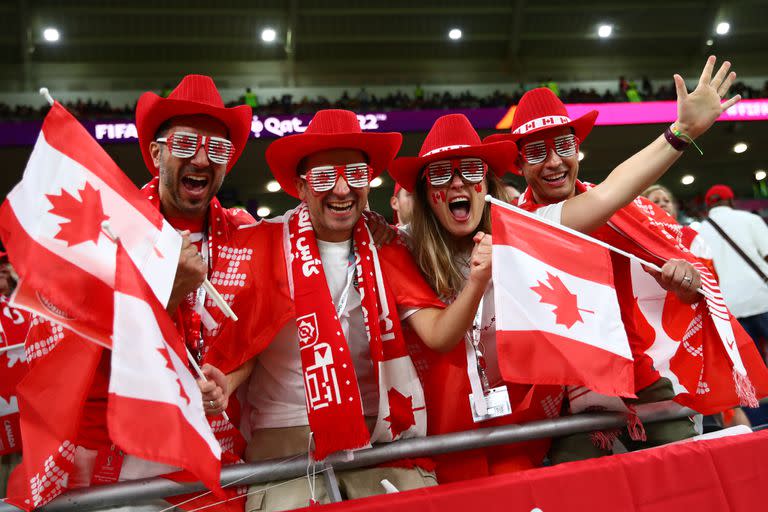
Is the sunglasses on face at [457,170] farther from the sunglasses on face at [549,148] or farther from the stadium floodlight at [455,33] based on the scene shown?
the stadium floodlight at [455,33]

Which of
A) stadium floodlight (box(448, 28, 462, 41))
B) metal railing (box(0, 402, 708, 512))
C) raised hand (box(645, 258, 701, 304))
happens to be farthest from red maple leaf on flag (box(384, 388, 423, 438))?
stadium floodlight (box(448, 28, 462, 41))

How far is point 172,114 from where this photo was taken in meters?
2.67

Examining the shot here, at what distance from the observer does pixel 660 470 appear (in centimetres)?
227

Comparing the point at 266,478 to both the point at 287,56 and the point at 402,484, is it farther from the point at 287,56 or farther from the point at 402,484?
the point at 287,56

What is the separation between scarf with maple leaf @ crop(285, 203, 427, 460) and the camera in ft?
7.45

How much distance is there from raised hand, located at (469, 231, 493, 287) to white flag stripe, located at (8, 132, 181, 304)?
967 mm

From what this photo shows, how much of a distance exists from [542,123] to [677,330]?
0.99 metres

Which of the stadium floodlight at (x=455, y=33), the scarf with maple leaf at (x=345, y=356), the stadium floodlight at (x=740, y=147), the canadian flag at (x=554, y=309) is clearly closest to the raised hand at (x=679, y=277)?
the canadian flag at (x=554, y=309)

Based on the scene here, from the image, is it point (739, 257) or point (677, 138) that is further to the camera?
point (739, 257)

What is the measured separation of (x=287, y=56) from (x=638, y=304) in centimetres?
1784

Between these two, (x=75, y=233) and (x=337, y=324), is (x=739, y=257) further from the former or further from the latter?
(x=75, y=233)

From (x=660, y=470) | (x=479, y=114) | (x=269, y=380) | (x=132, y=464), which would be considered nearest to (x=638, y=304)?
(x=660, y=470)

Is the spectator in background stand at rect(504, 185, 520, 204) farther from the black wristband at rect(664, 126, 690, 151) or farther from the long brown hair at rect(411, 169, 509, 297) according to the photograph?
the black wristband at rect(664, 126, 690, 151)

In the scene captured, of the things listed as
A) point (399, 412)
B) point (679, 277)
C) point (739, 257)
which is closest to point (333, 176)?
point (399, 412)
